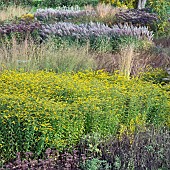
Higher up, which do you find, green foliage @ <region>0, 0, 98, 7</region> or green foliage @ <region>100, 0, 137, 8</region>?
green foliage @ <region>100, 0, 137, 8</region>

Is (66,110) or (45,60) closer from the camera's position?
(66,110)

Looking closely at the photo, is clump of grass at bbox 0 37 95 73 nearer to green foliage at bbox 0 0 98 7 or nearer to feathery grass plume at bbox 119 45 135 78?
feathery grass plume at bbox 119 45 135 78

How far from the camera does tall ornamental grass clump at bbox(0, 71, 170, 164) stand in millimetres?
4777

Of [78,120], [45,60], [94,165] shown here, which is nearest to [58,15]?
[45,60]

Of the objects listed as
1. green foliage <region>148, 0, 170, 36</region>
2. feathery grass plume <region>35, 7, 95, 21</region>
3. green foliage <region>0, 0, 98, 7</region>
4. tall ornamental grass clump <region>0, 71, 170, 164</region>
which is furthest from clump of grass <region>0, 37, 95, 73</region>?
green foliage <region>0, 0, 98, 7</region>

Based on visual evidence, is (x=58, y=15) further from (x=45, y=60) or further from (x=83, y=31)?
(x=45, y=60)

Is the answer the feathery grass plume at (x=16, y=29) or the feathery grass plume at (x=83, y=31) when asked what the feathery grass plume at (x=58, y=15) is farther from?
the feathery grass plume at (x=83, y=31)

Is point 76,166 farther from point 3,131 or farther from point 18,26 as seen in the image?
point 18,26

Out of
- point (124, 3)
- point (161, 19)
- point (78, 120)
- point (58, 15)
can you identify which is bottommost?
point (124, 3)

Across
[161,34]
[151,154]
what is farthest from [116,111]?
[161,34]

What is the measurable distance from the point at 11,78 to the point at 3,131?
150 centimetres

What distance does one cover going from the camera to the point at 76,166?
4.83m

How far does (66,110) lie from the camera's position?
4.93m

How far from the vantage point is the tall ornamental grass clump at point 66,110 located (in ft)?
15.7
